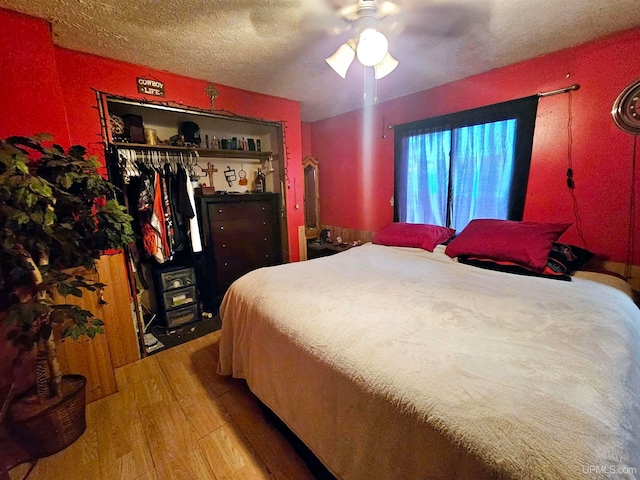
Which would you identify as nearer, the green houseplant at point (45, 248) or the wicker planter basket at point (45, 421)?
the green houseplant at point (45, 248)

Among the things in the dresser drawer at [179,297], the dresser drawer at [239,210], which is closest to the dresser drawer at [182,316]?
the dresser drawer at [179,297]

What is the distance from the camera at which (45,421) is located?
134 cm

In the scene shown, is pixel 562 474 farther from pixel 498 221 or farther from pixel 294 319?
pixel 498 221

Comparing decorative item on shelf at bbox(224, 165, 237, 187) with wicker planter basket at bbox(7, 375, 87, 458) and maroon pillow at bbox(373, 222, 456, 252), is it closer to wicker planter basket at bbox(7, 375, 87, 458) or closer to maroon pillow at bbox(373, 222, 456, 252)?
maroon pillow at bbox(373, 222, 456, 252)

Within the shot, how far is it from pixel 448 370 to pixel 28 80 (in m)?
2.58

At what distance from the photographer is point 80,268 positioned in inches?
65.5

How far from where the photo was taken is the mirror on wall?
13.7 feet

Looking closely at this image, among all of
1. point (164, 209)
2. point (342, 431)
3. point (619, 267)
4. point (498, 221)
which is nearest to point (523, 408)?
point (342, 431)

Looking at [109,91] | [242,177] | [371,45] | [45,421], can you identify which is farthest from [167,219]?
[371,45]

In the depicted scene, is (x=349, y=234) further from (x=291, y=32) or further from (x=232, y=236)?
(x=291, y=32)

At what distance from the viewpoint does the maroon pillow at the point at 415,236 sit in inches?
99.9

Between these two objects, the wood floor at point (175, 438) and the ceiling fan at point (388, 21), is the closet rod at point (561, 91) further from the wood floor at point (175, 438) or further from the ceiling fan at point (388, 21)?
the wood floor at point (175, 438)

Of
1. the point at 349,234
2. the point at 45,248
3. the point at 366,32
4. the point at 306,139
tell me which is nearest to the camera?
the point at 45,248

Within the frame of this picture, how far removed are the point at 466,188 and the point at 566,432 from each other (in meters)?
2.35
